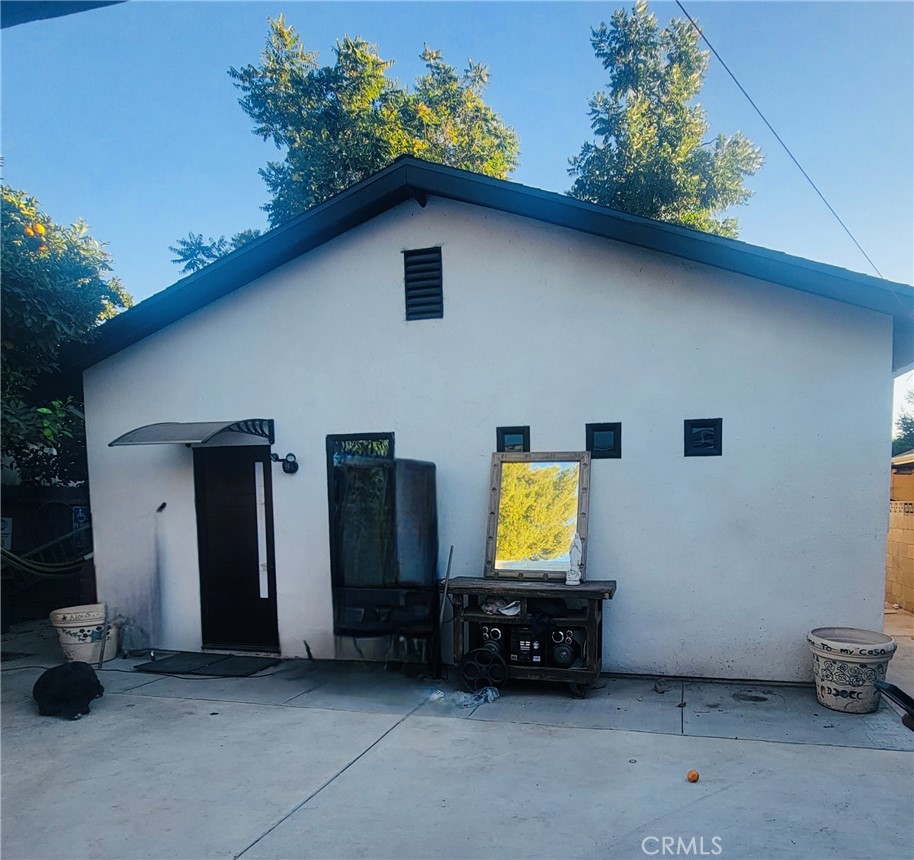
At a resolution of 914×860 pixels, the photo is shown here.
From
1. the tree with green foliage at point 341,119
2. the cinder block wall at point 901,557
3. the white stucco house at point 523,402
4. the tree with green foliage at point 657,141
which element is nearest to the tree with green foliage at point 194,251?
the tree with green foliage at point 341,119

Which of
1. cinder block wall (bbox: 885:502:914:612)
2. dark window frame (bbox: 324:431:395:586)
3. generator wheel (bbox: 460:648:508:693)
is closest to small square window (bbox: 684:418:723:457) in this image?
generator wheel (bbox: 460:648:508:693)

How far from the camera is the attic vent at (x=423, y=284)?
6215mm

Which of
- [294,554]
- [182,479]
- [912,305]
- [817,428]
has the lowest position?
[294,554]

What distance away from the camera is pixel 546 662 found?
5184 millimetres

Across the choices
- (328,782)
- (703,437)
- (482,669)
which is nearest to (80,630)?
(328,782)

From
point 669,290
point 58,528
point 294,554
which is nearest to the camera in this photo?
point 669,290

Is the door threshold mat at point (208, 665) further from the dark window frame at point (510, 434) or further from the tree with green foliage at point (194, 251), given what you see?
the tree with green foliage at point (194, 251)

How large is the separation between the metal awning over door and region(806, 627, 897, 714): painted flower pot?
5503 millimetres

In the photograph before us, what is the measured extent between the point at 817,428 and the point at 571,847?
390cm

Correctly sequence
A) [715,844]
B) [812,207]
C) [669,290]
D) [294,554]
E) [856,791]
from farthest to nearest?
[812,207]
[294,554]
[669,290]
[856,791]
[715,844]

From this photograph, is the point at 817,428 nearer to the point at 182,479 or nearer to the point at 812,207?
the point at 812,207

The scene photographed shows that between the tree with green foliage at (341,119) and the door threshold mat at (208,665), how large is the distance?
11776 mm

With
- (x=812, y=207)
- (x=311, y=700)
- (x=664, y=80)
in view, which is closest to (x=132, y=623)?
(x=311, y=700)

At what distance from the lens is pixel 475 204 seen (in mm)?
6035
